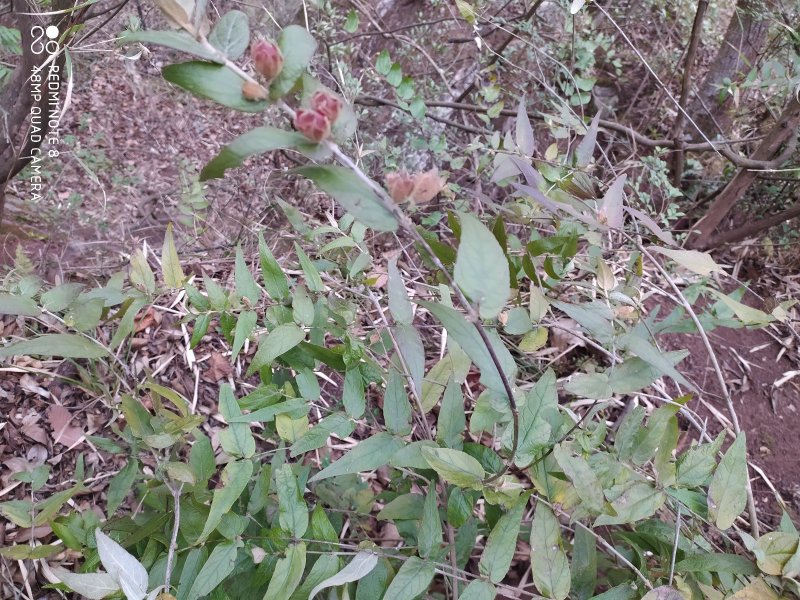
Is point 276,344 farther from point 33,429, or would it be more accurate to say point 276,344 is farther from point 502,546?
point 33,429

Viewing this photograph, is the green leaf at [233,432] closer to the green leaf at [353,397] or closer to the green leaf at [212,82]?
the green leaf at [353,397]

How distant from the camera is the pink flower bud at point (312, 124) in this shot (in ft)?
1.52

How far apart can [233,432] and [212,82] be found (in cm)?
52

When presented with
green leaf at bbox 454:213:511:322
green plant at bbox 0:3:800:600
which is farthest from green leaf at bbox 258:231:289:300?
green leaf at bbox 454:213:511:322

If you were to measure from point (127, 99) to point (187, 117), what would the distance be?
0.50 meters

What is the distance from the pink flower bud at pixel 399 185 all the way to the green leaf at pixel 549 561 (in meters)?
0.50

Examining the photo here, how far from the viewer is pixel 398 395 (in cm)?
82

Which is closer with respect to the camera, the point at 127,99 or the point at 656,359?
the point at 656,359

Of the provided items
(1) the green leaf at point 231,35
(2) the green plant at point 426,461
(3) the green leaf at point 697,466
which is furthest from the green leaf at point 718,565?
(1) the green leaf at point 231,35

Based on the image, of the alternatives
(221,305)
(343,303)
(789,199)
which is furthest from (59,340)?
(789,199)

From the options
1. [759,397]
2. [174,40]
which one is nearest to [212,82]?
[174,40]

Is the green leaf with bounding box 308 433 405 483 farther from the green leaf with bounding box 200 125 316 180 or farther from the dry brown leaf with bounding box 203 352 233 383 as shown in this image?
Result: the dry brown leaf with bounding box 203 352 233 383

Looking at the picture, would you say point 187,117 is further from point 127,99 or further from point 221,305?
point 221,305

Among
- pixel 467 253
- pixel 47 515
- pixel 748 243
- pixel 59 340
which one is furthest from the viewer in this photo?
pixel 748 243
